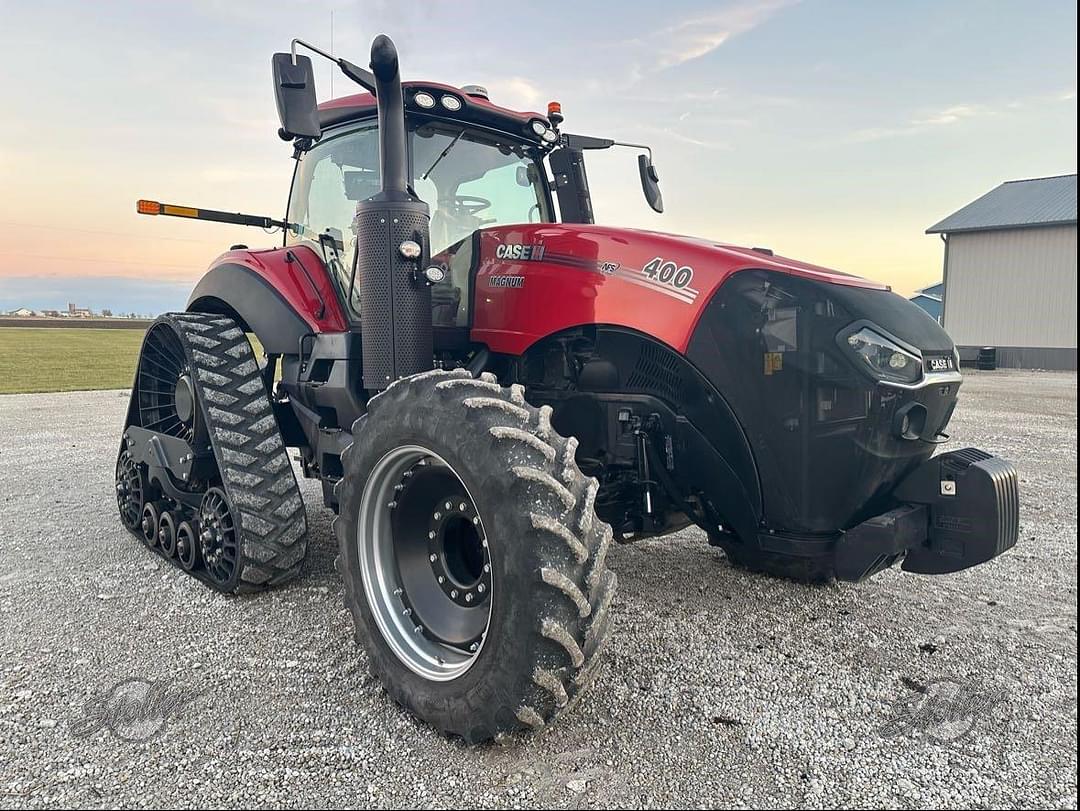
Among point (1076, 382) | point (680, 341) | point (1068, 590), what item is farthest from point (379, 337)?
point (1068, 590)

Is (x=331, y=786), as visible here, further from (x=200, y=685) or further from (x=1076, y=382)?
(x=1076, y=382)

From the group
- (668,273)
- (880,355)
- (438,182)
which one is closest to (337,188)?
(438,182)

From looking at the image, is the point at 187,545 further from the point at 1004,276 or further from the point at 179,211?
the point at 1004,276

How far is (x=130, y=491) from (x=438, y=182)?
295 cm

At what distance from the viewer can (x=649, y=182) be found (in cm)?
446

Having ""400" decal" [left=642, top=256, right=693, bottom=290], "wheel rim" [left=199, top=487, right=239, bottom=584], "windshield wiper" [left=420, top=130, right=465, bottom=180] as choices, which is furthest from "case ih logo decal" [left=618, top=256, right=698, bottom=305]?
"wheel rim" [left=199, top=487, right=239, bottom=584]

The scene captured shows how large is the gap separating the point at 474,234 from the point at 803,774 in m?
2.61

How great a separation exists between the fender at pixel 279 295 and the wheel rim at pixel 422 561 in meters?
1.37

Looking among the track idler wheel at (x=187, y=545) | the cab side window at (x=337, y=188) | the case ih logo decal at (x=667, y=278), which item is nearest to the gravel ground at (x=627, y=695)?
the track idler wheel at (x=187, y=545)

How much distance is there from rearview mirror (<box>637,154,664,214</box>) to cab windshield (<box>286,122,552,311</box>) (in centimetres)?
61

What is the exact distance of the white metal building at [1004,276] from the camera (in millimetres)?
21156

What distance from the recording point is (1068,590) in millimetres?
3977

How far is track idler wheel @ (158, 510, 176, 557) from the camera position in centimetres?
436

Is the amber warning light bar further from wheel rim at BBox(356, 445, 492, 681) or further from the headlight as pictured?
the headlight
